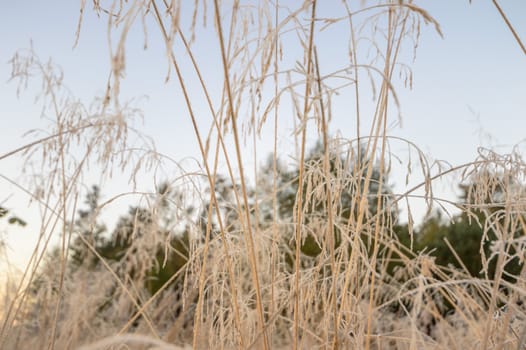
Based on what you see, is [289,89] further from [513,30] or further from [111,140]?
[111,140]

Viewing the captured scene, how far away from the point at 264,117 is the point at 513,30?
0.53m

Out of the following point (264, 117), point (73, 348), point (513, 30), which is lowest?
point (73, 348)

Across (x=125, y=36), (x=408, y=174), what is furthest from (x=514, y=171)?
(x=125, y=36)

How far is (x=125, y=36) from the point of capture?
2.62 feet

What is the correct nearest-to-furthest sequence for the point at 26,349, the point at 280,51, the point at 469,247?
the point at 280,51
the point at 26,349
the point at 469,247

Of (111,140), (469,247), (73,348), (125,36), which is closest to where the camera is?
(125,36)

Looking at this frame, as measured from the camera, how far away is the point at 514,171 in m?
1.38

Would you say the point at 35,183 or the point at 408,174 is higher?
the point at 35,183

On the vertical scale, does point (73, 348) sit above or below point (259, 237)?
below

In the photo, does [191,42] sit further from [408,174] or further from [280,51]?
[408,174]

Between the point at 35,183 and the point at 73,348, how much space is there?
118 centimetres

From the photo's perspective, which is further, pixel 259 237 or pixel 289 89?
pixel 259 237

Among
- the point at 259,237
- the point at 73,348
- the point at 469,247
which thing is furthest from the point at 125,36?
the point at 469,247

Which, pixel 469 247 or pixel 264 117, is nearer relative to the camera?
pixel 264 117
